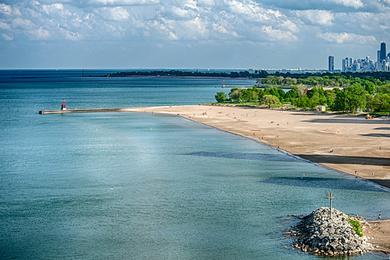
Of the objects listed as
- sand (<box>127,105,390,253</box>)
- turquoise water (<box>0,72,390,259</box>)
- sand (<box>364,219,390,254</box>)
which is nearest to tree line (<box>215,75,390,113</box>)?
sand (<box>127,105,390,253</box>)

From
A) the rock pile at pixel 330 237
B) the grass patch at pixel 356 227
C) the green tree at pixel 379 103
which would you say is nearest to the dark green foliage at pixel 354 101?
the green tree at pixel 379 103

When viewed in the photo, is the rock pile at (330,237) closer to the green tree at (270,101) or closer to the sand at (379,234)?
A: the sand at (379,234)

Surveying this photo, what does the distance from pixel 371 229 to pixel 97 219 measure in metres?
20.5

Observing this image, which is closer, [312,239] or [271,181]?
[312,239]

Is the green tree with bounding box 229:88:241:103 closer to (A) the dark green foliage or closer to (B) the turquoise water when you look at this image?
(A) the dark green foliage

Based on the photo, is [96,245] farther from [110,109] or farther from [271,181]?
[110,109]

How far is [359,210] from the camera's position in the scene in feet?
169

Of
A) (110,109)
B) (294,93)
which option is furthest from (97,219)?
(294,93)

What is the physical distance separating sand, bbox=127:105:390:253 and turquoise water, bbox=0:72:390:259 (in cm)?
333

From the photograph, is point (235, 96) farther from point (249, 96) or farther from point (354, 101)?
point (354, 101)

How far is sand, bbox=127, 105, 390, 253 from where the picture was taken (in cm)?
6844

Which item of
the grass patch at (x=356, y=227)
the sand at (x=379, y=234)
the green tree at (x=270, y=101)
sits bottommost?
the sand at (x=379, y=234)

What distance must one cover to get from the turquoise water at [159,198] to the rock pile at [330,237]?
1040 millimetres

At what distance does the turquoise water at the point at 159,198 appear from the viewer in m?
43.0
